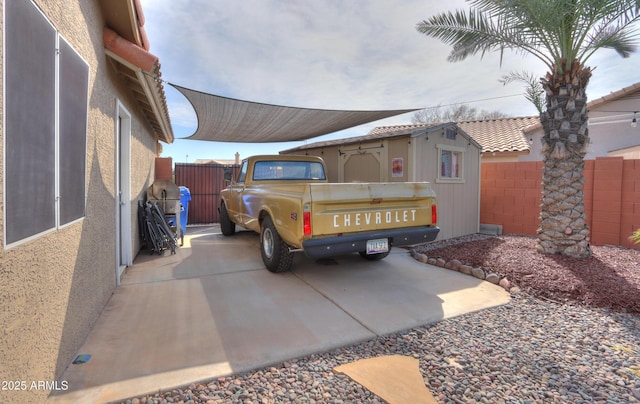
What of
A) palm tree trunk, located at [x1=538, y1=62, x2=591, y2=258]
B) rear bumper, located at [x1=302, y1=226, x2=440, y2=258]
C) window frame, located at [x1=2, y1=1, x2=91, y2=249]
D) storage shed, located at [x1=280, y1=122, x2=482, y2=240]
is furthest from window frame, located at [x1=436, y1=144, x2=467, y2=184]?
window frame, located at [x1=2, y1=1, x2=91, y2=249]

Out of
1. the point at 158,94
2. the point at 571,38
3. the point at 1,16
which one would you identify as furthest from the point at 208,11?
the point at 571,38

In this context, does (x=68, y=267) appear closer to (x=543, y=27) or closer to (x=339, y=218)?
(x=339, y=218)

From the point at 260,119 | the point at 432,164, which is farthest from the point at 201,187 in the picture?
the point at 432,164

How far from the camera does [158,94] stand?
485 centimetres

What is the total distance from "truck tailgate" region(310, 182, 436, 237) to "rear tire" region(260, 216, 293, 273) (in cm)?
95

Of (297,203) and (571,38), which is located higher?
(571,38)

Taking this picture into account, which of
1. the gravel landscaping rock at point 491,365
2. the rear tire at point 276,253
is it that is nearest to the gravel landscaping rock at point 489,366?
the gravel landscaping rock at point 491,365

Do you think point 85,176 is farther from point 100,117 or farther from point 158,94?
point 158,94

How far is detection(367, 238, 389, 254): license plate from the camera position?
4133 millimetres

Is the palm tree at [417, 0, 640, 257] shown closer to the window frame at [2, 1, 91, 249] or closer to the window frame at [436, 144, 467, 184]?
the window frame at [436, 144, 467, 184]

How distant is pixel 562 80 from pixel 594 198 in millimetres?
2979

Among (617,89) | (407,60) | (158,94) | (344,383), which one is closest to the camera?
(344,383)

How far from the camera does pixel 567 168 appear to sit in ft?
17.3

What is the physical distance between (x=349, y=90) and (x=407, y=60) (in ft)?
5.67
